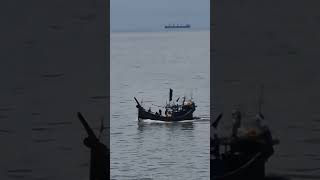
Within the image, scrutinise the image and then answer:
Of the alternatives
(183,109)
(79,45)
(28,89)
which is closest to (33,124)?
(28,89)

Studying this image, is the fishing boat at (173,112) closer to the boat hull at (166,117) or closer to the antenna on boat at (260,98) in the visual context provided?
the boat hull at (166,117)

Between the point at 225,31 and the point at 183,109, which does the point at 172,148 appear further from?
the point at 225,31

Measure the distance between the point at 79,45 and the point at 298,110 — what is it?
116 cm

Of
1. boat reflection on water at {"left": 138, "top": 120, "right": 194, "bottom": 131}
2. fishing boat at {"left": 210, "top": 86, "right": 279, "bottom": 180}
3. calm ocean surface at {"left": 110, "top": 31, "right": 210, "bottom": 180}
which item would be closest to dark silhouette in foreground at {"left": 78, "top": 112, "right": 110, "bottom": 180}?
fishing boat at {"left": 210, "top": 86, "right": 279, "bottom": 180}

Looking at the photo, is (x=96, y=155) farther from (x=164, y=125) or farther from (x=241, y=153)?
(x=164, y=125)

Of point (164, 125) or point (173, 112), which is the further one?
point (173, 112)

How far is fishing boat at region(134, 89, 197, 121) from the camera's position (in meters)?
19.4

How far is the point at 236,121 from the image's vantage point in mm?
3299

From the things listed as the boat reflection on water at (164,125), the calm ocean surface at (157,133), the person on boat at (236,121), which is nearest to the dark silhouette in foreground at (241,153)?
the person on boat at (236,121)

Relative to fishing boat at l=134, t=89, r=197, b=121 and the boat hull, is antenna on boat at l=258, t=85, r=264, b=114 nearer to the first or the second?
the boat hull

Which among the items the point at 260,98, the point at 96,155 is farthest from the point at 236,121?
the point at 96,155

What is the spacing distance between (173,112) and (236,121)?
17.0 meters

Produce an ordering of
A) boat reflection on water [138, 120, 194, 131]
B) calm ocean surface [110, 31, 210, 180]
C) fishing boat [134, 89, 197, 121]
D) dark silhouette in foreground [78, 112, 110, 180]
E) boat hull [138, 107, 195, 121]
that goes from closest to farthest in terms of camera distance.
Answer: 1. dark silhouette in foreground [78, 112, 110, 180]
2. calm ocean surface [110, 31, 210, 180]
3. boat reflection on water [138, 120, 194, 131]
4. boat hull [138, 107, 195, 121]
5. fishing boat [134, 89, 197, 121]

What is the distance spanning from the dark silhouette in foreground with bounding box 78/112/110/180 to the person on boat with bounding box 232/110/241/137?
0.66 m
